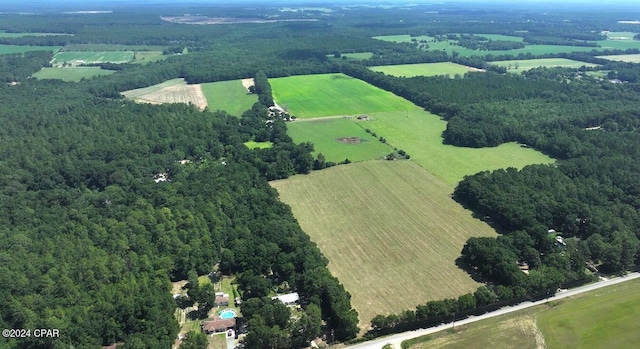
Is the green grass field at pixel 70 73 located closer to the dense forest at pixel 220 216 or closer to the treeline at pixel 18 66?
the treeline at pixel 18 66

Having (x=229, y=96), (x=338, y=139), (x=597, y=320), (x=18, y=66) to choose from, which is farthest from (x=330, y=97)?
(x=18, y=66)

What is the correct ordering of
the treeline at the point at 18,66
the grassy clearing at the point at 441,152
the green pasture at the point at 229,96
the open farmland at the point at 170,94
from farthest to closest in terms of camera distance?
1. the treeline at the point at 18,66
2. the open farmland at the point at 170,94
3. the green pasture at the point at 229,96
4. the grassy clearing at the point at 441,152

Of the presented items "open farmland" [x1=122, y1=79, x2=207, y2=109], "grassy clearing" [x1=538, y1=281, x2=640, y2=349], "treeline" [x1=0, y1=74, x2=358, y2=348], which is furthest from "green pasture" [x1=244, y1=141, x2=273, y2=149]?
"grassy clearing" [x1=538, y1=281, x2=640, y2=349]

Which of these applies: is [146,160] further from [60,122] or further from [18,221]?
[60,122]

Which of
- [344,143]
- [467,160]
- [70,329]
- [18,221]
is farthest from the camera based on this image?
[344,143]

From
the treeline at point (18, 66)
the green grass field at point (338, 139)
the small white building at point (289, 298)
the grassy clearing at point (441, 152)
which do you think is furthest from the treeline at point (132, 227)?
the treeline at point (18, 66)

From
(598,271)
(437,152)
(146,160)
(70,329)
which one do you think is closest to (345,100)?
(437,152)

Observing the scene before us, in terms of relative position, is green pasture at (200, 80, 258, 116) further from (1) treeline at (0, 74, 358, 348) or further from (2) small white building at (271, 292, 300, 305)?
(2) small white building at (271, 292, 300, 305)

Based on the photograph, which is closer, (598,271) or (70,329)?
(70,329)
